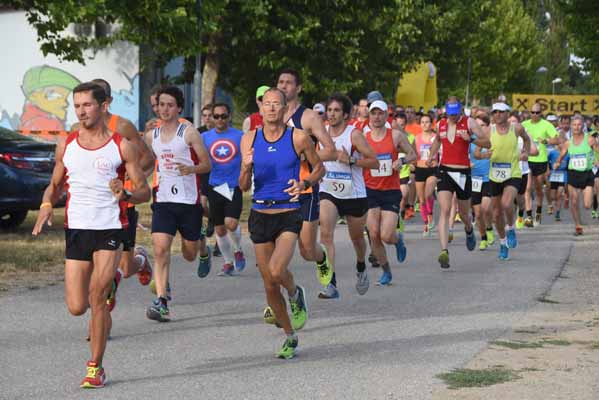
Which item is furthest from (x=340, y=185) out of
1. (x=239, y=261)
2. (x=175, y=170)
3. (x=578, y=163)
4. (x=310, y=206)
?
(x=578, y=163)

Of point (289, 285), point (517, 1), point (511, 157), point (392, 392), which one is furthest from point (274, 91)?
point (517, 1)

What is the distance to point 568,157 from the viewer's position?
21.2 meters

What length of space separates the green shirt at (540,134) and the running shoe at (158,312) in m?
13.1

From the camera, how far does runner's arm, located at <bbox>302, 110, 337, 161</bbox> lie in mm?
10078

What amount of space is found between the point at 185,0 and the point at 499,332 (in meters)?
14.6

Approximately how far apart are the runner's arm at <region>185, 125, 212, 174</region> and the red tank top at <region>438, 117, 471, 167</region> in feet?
17.7

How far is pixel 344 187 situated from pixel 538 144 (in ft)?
35.9

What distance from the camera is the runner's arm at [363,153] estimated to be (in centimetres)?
1151

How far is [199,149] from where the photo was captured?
10.6m

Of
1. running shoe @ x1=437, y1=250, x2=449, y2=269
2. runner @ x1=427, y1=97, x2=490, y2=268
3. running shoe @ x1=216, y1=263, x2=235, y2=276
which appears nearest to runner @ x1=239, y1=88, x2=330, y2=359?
running shoe @ x1=216, y1=263, x2=235, y2=276

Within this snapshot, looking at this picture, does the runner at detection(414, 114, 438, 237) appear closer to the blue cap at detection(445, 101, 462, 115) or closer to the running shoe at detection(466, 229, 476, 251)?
the running shoe at detection(466, 229, 476, 251)

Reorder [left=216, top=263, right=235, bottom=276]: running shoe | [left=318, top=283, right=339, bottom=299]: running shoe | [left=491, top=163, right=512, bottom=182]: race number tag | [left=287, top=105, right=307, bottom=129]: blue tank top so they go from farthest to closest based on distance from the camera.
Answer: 1. [left=491, top=163, right=512, bottom=182]: race number tag
2. [left=216, top=263, right=235, bottom=276]: running shoe
3. [left=318, top=283, right=339, bottom=299]: running shoe
4. [left=287, top=105, right=307, bottom=129]: blue tank top

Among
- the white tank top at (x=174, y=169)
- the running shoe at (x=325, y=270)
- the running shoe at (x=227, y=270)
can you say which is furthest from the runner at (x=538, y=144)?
the white tank top at (x=174, y=169)

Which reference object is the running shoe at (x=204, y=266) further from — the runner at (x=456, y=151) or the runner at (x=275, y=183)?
the runner at (x=275, y=183)
